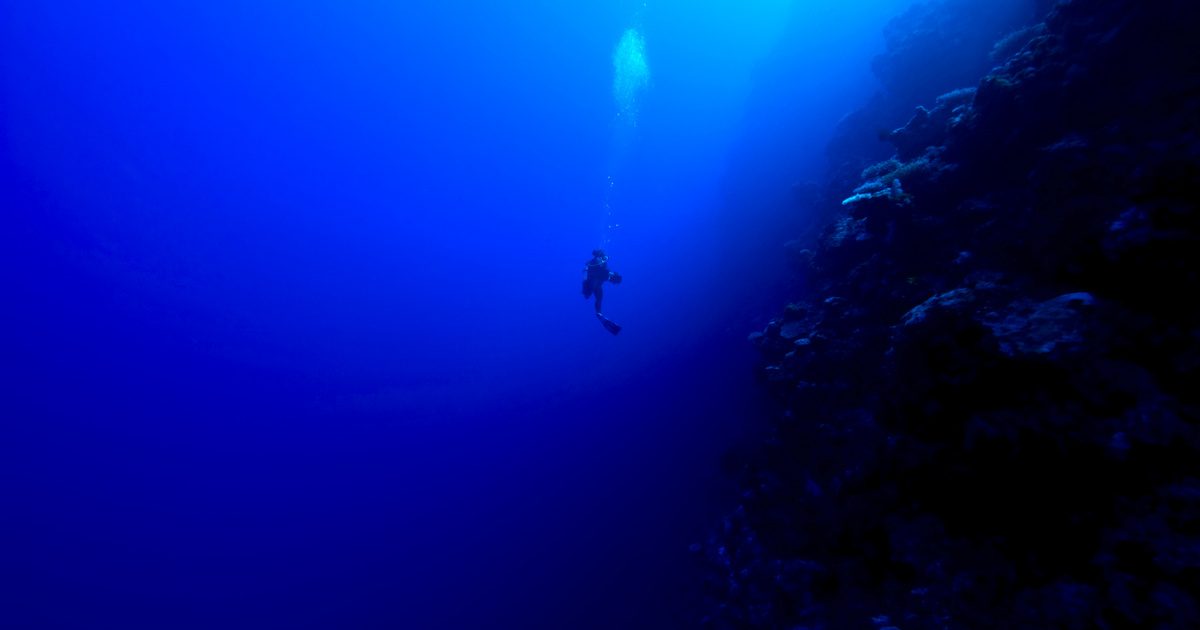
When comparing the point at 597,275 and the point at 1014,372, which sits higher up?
the point at 597,275

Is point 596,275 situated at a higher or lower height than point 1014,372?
higher

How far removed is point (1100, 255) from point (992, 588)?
14.3 feet

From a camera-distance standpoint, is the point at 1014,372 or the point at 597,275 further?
the point at 597,275

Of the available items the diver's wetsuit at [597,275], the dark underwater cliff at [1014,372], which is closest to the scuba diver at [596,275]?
the diver's wetsuit at [597,275]

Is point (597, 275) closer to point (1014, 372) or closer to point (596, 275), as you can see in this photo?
point (596, 275)

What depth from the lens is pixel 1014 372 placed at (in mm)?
5938

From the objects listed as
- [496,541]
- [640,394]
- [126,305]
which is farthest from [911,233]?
[126,305]

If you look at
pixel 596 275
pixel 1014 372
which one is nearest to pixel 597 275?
pixel 596 275

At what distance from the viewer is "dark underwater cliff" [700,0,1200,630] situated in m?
5.11

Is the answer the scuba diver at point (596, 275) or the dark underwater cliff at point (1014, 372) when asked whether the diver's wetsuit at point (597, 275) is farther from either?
the dark underwater cliff at point (1014, 372)

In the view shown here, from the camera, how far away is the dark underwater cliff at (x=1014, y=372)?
201 inches

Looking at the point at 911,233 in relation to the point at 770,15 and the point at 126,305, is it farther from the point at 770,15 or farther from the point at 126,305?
the point at 126,305

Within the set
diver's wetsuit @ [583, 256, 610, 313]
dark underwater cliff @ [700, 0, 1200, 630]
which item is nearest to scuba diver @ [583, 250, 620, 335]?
diver's wetsuit @ [583, 256, 610, 313]

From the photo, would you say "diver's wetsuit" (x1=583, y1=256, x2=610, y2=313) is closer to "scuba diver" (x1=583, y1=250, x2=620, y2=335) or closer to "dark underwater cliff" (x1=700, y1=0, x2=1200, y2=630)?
"scuba diver" (x1=583, y1=250, x2=620, y2=335)
